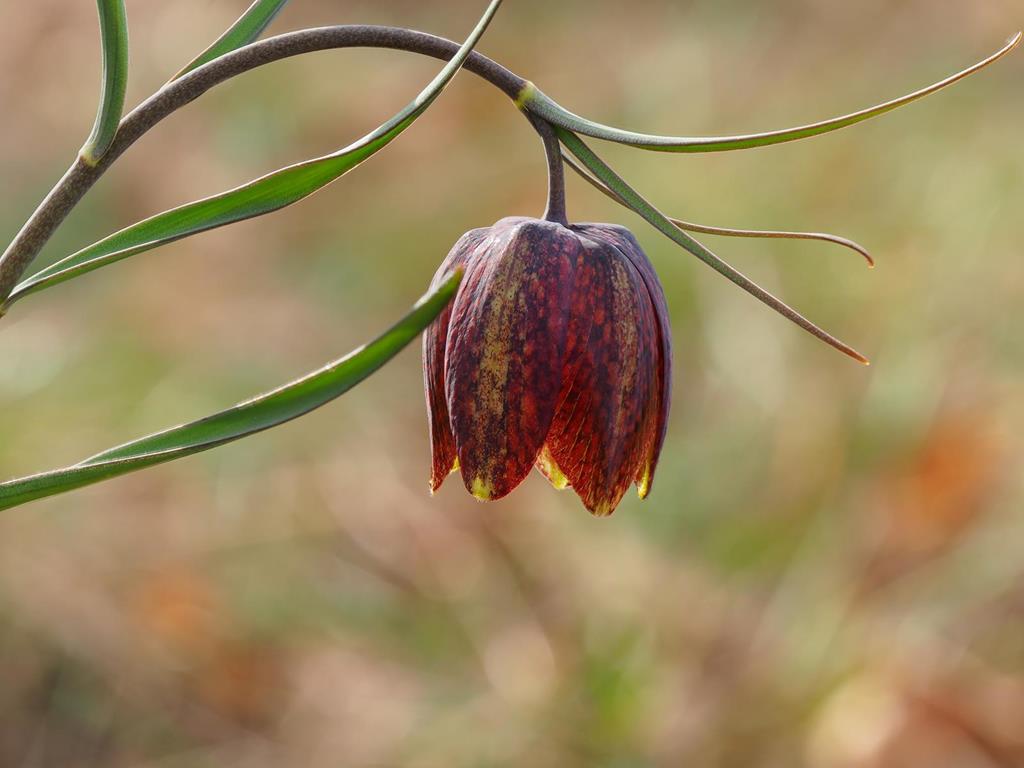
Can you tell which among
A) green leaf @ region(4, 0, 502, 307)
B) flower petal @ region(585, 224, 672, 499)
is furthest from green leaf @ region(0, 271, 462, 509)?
flower petal @ region(585, 224, 672, 499)

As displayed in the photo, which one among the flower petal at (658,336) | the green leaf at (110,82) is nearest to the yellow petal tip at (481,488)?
the flower petal at (658,336)

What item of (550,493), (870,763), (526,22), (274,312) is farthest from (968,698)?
(526,22)

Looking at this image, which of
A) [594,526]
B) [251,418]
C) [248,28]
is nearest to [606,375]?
[251,418]

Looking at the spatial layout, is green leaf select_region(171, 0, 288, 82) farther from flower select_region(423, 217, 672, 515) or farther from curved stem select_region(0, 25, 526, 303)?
flower select_region(423, 217, 672, 515)

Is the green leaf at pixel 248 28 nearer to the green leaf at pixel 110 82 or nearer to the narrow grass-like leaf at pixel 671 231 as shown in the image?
the green leaf at pixel 110 82

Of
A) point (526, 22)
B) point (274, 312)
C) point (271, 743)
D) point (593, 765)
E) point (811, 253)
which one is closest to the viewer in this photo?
point (593, 765)

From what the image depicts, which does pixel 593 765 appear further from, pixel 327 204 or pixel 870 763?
pixel 327 204
